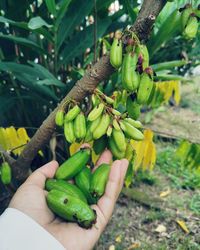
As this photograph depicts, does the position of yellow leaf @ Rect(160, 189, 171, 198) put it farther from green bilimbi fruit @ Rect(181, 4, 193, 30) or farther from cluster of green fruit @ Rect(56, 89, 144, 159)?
green bilimbi fruit @ Rect(181, 4, 193, 30)

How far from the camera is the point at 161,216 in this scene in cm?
198

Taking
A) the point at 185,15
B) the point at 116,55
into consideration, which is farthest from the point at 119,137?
the point at 185,15

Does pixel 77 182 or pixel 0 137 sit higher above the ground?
pixel 0 137

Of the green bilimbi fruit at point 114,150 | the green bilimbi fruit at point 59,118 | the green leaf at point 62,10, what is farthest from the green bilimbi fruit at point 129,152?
the green leaf at point 62,10

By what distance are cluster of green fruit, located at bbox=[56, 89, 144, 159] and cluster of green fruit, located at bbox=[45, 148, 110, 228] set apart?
0.11m

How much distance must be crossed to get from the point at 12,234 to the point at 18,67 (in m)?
0.64

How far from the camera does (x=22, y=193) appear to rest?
1110mm

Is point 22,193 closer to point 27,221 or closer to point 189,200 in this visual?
point 27,221

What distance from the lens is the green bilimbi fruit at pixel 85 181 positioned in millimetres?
1125

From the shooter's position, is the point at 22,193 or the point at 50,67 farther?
the point at 50,67

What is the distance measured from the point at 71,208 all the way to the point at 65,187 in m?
0.11

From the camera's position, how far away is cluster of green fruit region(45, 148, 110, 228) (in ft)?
3.29

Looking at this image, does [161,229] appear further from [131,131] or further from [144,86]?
[144,86]

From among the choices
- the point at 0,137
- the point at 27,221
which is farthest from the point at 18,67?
the point at 27,221
